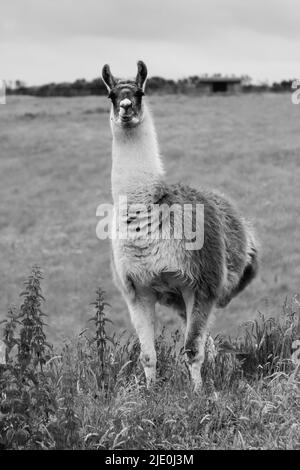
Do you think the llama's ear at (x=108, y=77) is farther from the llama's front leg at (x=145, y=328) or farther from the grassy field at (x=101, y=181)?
the grassy field at (x=101, y=181)

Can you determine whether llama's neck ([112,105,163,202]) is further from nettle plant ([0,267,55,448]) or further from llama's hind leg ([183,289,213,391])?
nettle plant ([0,267,55,448])

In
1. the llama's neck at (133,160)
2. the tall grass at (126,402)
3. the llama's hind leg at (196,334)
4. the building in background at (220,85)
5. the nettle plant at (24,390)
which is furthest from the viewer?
→ the building in background at (220,85)

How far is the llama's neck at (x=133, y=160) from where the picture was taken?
25.3ft

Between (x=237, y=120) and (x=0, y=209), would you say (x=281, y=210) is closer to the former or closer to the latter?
(x=0, y=209)

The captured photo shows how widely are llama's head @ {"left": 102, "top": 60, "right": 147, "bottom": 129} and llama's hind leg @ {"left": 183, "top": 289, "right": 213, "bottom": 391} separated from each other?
5.63ft

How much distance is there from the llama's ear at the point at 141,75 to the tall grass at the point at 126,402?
2.26m

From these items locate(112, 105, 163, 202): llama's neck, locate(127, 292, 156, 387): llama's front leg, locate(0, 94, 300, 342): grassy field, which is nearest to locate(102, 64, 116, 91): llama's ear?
locate(112, 105, 163, 202): llama's neck

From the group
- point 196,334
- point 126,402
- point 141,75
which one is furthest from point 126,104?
point 126,402

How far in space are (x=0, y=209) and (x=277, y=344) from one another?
999 inches

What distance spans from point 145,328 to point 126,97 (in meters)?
2.19

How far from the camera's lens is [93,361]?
26.4ft

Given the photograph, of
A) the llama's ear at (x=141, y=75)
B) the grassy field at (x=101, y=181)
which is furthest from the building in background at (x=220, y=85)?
the llama's ear at (x=141, y=75)

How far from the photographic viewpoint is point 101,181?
1380 inches
